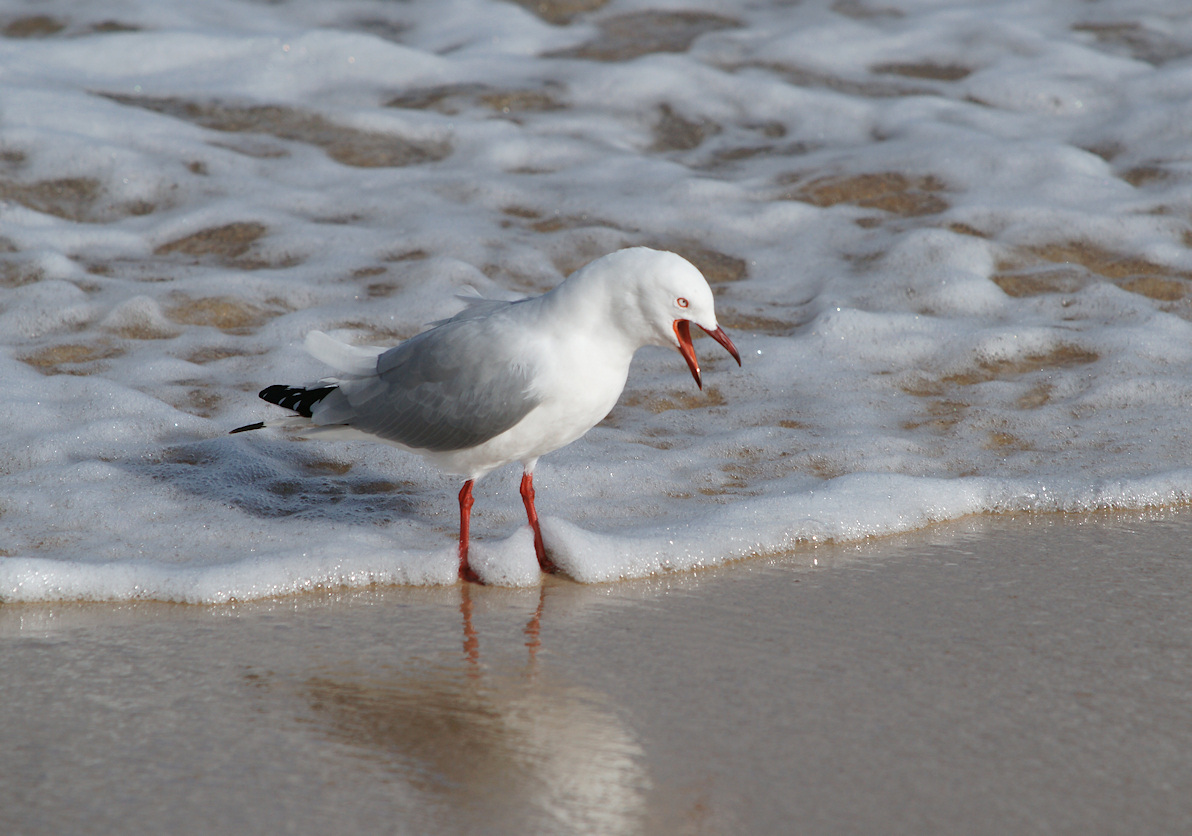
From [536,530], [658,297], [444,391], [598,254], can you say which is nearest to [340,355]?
[444,391]

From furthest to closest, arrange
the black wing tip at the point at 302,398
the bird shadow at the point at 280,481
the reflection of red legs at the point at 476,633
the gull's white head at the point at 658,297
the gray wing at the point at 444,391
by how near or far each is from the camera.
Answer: the bird shadow at the point at 280,481
the black wing tip at the point at 302,398
the gray wing at the point at 444,391
the gull's white head at the point at 658,297
the reflection of red legs at the point at 476,633

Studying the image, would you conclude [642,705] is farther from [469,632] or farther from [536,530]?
[536,530]

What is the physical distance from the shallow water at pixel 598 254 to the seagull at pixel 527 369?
13.2 inches

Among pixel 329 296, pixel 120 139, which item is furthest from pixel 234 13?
pixel 329 296

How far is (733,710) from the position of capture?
269 cm

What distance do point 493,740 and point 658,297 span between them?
4.63ft

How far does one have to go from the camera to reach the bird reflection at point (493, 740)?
2234 mm

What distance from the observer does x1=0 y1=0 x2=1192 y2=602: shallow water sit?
4.08 metres

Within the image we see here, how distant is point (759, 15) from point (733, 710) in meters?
9.09

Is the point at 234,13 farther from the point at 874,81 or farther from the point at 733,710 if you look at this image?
the point at 733,710

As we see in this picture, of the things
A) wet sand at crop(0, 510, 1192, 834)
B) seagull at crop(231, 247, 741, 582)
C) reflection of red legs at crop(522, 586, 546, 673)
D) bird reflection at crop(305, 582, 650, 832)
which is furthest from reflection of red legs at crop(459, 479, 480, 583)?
bird reflection at crop(305, 582, 650, 832)

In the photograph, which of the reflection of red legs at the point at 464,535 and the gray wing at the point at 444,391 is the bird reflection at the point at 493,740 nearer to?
the reflection of red legs at the point at 464,535

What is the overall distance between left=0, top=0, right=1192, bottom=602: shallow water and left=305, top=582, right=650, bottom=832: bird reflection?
0.74 metres

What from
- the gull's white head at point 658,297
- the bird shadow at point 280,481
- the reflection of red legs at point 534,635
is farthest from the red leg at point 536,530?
the gull's white head at point 658,297
